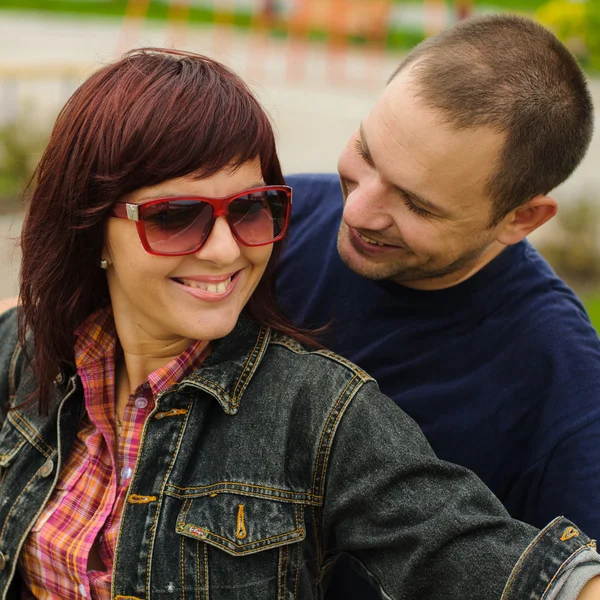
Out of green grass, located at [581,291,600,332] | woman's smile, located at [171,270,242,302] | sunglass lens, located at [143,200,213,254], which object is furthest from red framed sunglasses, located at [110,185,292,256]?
green grass, located at [581,291,600,332]

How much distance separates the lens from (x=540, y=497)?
2191 mm

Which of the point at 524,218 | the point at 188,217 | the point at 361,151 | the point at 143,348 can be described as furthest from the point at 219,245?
the point at 524,218

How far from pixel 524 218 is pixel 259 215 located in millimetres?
979

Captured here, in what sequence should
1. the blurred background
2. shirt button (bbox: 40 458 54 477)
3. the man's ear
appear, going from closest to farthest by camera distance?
shirt button (bbox: 40 458 54 477) < the man's ear < the blurred background

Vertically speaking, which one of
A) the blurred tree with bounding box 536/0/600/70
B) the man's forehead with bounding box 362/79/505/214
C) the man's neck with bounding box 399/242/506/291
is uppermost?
the man's forehead with bounding box 362/79/505/214

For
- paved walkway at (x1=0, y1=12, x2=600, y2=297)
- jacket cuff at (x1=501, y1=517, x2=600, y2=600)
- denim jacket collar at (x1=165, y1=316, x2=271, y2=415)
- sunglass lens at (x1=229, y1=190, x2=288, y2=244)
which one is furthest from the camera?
paved walkway at (x1=0, y1=12, x2=600, y2=297)

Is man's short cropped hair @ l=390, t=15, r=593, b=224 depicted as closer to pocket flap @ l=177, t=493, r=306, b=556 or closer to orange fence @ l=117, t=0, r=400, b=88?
pocket flap @ l=177, t=493, r=306, b=556

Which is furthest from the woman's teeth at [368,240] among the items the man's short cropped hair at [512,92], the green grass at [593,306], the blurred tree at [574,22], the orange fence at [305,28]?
the orange fence at [305,28]

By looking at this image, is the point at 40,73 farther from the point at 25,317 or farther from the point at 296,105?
the point at 25,317

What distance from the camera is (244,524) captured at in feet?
6.16

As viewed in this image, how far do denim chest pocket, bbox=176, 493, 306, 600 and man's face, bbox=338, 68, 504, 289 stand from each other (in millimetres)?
817

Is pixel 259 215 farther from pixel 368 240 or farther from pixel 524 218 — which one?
pixel 524 218

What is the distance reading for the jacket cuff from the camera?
5.42ft

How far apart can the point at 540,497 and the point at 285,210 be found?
982mm
